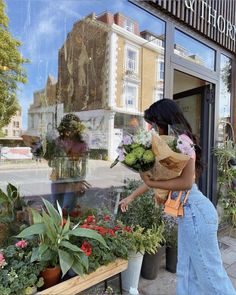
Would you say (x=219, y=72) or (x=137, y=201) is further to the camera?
(x=219, y=72)

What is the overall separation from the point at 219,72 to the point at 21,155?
11.0 feet

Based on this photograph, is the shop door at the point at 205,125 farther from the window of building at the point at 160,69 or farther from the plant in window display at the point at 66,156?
the plant in window display at the point at 66,156

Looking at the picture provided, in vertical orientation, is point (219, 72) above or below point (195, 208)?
above

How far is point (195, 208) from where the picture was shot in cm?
171

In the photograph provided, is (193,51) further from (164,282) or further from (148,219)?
(164,282)

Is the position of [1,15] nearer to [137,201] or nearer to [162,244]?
[137,201]

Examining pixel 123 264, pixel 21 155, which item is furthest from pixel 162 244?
pixel 21 155

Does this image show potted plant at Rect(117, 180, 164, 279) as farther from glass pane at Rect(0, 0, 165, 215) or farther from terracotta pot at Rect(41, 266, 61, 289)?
terracotta pot at Rect(41, 266, 61, 289)

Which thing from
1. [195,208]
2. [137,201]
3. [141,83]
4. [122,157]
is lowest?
[137,201]

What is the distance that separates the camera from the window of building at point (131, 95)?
376 cm

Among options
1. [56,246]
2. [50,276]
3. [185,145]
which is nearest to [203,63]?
[185,145]

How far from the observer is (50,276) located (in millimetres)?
1727

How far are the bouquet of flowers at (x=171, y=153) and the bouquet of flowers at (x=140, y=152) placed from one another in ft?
0.10

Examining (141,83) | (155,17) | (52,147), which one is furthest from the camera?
(52,147)
